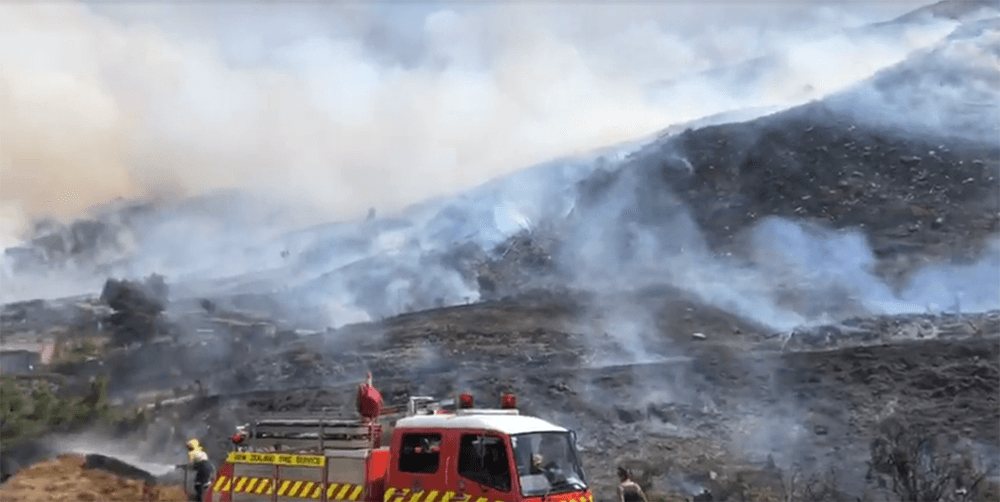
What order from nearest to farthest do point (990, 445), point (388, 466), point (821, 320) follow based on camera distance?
point (388, 466) → point (990, 445) → point (821, 320)

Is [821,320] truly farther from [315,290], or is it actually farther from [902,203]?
[315,290]

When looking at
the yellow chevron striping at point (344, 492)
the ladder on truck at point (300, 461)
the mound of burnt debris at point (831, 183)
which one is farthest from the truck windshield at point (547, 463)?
the mound of burnt debris at point (831, 183)

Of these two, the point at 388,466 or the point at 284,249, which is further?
the point at 284,249

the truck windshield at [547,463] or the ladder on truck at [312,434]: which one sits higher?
the ladder on truck at [312,434]

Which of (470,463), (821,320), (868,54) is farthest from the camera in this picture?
(868,54)

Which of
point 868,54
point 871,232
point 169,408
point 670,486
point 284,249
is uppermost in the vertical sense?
point 868,54

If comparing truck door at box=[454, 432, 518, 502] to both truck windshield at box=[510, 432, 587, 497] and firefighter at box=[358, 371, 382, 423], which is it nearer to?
truck windshield at box=[510, 432, 587, 497]

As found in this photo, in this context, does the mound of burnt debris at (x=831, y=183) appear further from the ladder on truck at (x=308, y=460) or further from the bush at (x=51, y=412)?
the ladder on truck at (x=308, y=460)

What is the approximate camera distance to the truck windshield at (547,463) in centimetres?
757

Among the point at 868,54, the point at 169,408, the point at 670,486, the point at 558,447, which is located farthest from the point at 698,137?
the point at 558,447

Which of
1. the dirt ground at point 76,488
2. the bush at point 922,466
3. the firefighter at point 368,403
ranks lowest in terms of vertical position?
the bush at point 922,466

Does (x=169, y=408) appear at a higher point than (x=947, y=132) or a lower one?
lower

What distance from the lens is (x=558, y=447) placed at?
8.03 meters

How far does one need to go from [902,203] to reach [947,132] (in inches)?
96.1
